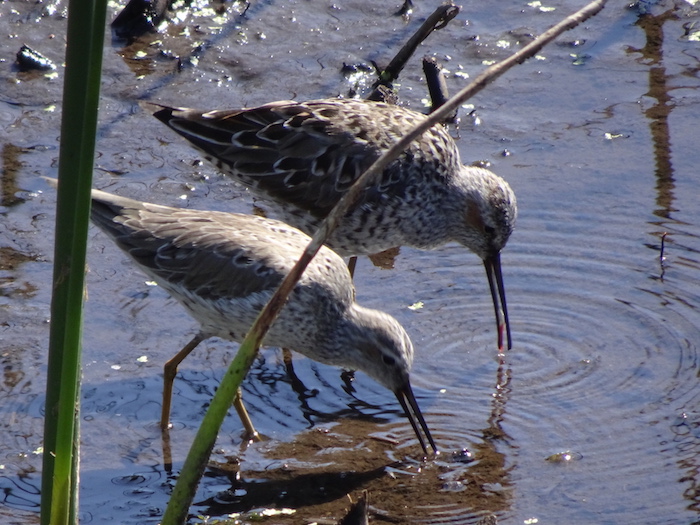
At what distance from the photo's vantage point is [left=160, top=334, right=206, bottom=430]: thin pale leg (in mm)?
5629

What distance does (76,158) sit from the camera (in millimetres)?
2557

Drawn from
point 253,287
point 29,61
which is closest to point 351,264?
point 253,287

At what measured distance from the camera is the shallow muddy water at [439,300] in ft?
17.2

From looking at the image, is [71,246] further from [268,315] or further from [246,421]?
[246,421]

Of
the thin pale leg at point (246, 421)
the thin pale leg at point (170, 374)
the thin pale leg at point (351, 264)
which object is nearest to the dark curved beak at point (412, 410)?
the thin pale leg at point (246, 421)

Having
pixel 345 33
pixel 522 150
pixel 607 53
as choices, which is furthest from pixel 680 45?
pixel 345 33

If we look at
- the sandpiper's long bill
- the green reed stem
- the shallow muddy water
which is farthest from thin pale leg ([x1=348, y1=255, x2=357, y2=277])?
the green reed stem

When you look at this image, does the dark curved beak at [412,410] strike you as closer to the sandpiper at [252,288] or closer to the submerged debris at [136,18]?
the sandpiper at [252,288]

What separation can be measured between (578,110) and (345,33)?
2.36 m

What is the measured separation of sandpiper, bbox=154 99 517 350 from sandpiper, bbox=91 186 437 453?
2.47 ft

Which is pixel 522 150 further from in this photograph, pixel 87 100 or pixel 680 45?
pixel 87 100

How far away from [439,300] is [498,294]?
39cm

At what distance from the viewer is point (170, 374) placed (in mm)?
5734

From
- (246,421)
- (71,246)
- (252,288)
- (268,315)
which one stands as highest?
(71,246)
